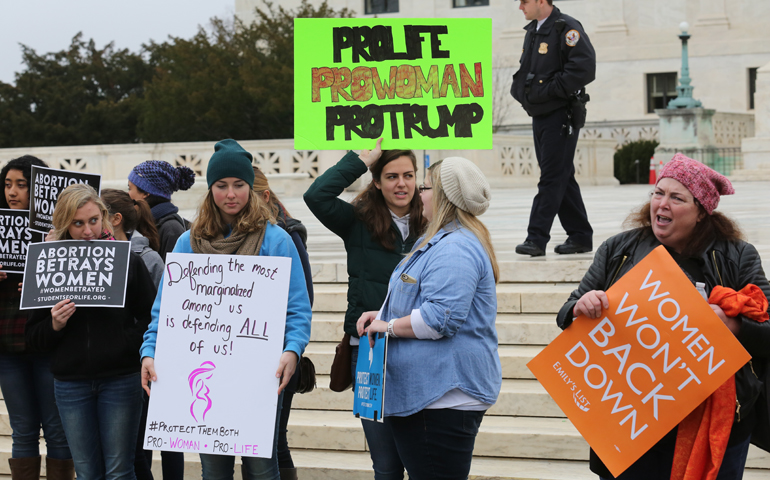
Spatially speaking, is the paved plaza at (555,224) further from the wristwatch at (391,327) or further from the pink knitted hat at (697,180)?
the wristwatch at (391,327)

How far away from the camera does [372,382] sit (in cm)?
365

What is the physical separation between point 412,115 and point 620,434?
1982 millimetres

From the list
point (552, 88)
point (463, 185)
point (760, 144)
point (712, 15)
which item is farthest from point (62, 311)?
point (712, 15)

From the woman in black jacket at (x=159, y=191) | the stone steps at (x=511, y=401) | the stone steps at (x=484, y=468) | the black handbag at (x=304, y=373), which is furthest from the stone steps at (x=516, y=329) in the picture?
the black handbag at (x=304, y=373)

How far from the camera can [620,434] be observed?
11.8 ft

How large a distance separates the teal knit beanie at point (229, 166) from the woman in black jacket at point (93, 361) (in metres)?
0.78

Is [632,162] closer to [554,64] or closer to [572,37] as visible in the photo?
[554,64]

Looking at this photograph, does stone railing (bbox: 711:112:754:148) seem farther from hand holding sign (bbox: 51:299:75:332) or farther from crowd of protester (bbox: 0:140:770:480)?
hand holding sign (bbox: 51:299:75:332)

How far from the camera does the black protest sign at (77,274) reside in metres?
4.29

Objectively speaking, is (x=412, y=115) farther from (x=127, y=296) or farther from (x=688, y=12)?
(x=688, y=12)

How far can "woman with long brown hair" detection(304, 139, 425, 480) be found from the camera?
430cm

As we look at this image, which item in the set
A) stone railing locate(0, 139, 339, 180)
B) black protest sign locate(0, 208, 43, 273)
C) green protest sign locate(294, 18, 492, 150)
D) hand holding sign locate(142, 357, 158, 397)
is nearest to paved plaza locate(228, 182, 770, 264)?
green protest sign locate(294, 18, 492, 150)

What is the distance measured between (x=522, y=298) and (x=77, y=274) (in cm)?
338

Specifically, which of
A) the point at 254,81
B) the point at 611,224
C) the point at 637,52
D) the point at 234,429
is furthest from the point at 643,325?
the point at 637,52
